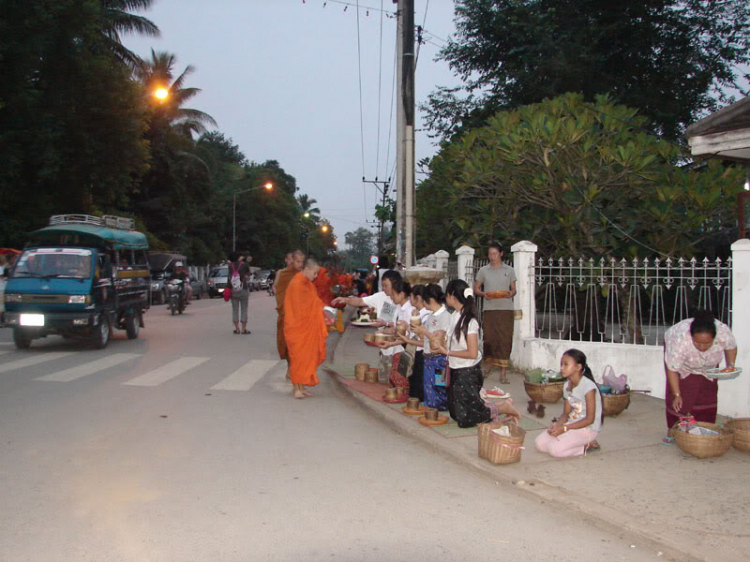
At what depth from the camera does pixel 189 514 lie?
4.54m

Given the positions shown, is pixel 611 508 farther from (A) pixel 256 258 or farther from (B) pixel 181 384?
(A) pixel 256 258

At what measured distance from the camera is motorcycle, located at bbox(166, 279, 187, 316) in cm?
2197

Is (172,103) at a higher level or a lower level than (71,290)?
higher

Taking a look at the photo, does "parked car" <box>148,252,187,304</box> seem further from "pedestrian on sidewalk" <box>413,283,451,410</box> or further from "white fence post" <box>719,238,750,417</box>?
"white fence post" <box>719,238,750,417</box>

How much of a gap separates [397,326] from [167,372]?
4.38m

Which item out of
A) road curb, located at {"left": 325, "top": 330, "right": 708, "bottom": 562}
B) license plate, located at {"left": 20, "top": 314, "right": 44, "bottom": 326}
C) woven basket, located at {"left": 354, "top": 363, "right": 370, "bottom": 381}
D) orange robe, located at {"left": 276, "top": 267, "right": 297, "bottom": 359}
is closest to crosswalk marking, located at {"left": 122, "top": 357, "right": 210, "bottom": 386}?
orange robe, located at {"left": 276, "top": 267, "right": 297, "bottom": 359}

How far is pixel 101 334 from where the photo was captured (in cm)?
1298

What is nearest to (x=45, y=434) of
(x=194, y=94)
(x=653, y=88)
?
(x=653, y=88)

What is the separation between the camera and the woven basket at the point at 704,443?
575cm

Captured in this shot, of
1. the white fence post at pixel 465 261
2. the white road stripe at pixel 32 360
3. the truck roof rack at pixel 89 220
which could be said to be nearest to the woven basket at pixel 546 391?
the white fence post at pixel 465 261

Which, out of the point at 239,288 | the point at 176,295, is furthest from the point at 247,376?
the point at 176,295

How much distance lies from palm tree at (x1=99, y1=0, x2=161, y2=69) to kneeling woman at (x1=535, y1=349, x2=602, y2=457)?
30067mm

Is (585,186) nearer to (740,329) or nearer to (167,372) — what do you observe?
(740,329)

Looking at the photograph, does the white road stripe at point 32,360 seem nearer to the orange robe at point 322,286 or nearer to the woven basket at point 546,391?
the orange robe at point 322,286
